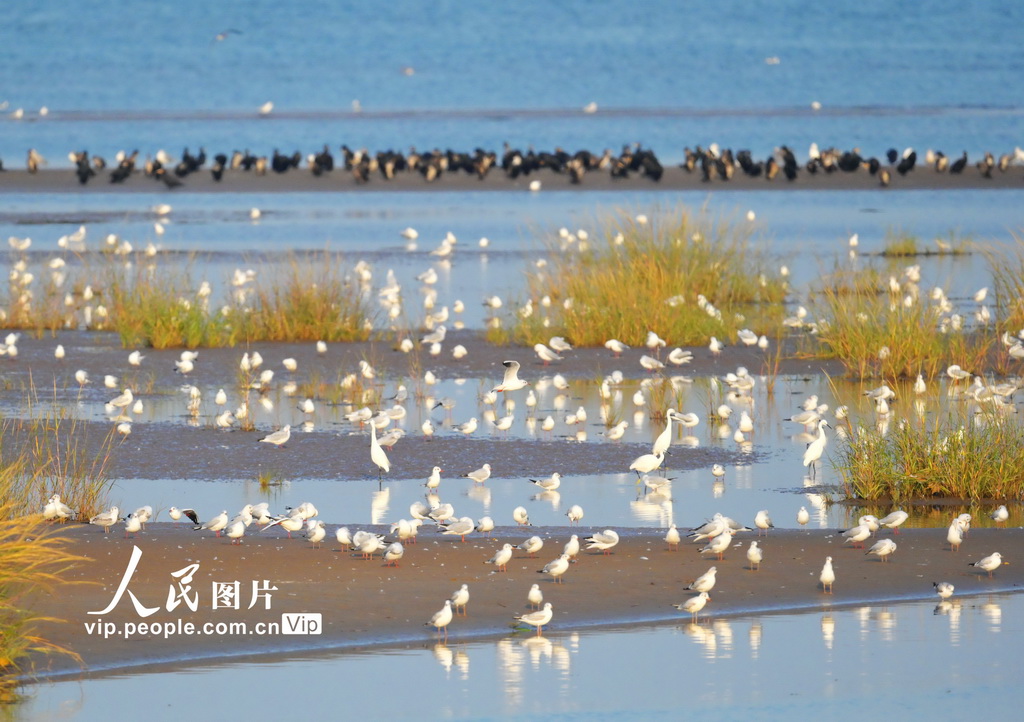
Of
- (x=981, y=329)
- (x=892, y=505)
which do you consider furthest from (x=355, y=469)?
(x=981, y=329)

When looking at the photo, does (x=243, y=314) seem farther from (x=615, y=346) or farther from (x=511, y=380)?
(x=511, y=380)

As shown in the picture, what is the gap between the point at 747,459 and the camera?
13.3 m

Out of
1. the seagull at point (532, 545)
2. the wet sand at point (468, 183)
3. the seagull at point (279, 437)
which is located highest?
the wet sand at point (468, 183)

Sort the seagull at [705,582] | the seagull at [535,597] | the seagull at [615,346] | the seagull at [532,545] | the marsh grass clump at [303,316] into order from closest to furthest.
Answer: the seagull at [535,597] < the seagull at [705,582] < the seagull at [532,545] < the seagull at [615,346] < the marsh grass clump at [303,316]

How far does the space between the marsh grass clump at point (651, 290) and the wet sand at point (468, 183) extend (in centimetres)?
2221

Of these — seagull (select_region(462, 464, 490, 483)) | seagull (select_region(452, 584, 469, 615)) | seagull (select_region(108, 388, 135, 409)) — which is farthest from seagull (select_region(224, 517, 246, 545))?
seagull (select_region(108, 388, 135, 409))

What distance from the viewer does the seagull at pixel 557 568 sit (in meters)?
9.35

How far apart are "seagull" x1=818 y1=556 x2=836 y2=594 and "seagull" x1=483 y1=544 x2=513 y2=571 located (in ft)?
5.25

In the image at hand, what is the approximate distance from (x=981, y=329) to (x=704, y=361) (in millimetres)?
2948

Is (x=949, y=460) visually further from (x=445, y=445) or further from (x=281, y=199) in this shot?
(x=281, y=199)

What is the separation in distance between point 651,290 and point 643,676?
452 inches

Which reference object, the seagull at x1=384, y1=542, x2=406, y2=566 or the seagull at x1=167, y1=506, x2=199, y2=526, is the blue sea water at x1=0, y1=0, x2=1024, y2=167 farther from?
the seagull at x1=384, y1=542, x2=406, y2=566

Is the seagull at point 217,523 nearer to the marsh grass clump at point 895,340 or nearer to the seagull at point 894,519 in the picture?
the seagull at point 894,519

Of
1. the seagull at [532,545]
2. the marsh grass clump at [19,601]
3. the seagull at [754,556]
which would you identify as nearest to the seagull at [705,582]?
the seagull at [754,556]
